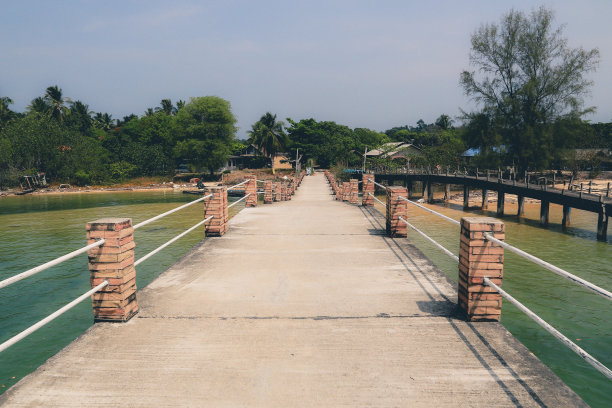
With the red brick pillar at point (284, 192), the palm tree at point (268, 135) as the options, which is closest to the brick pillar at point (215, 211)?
the red brick pillar at point (284, 192)

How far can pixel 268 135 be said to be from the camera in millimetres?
67125

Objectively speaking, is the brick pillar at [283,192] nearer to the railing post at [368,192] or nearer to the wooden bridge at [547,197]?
the railing post at [368,192]

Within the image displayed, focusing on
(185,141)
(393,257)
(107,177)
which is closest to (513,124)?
(393,257)

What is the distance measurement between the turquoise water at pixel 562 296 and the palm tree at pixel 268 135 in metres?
47.1

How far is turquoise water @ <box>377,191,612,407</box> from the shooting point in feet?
22.6

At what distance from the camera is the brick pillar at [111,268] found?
13.8 feet

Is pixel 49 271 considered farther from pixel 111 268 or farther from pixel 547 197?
pixel 547 197

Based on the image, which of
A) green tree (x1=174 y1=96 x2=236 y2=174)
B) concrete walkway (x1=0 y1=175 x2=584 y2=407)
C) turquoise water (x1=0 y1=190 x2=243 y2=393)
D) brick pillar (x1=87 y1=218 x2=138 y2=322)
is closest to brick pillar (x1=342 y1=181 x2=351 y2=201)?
turquoise water (x1=0 y1=190 x2=243 y2=393)

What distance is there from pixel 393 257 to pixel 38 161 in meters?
65.4

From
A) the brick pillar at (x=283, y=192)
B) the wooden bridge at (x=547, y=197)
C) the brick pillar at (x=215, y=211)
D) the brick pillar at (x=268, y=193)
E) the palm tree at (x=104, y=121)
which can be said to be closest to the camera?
the brick pillar at (x=215, y=211)

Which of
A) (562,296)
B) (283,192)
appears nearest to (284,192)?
(283,192)

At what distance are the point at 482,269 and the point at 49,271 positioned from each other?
1509 cm

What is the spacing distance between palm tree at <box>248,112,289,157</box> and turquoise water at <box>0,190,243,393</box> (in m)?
36.1

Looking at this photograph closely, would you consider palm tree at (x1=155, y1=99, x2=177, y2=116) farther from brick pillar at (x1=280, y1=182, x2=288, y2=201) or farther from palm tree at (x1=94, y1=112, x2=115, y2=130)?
brick pillar at (x1=280, y1=182, x2=288, y2=201)
